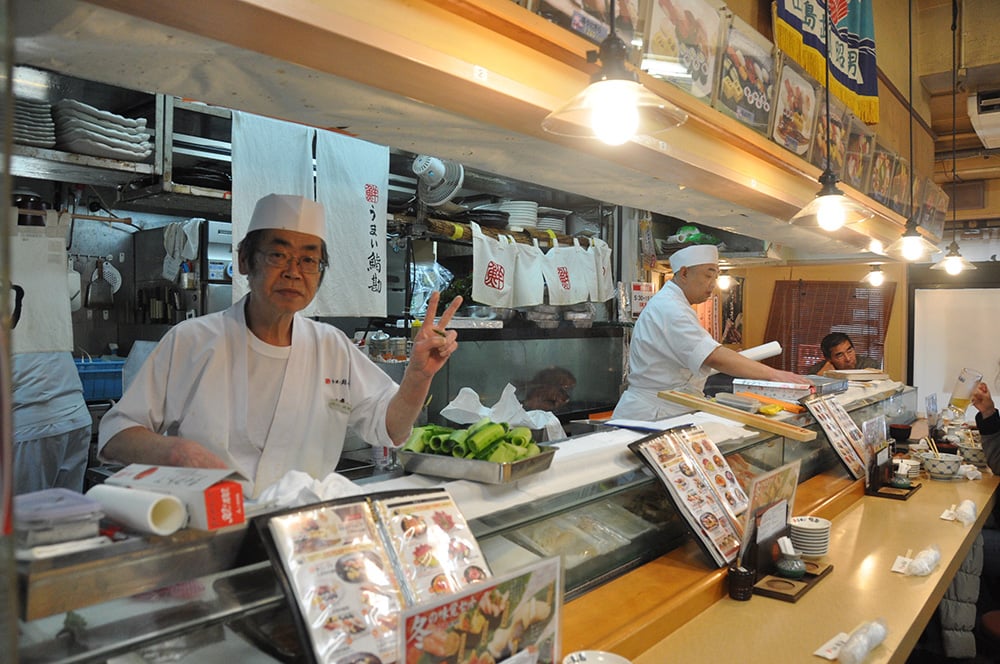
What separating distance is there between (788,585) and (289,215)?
6.27ft

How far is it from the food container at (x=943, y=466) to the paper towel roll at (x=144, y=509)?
407 centimetres

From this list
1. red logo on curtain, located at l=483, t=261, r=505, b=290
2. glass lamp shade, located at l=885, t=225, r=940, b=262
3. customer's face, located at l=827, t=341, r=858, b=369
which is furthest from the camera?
customer's face, located at l=827, t=341, r=858, b=369

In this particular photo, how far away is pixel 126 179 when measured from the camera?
14.0ft

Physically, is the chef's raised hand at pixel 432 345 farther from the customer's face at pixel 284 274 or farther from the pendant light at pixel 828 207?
the pendant light at pixel 828 207

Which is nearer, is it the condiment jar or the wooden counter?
the wooden counter

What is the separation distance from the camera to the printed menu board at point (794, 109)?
3918mm

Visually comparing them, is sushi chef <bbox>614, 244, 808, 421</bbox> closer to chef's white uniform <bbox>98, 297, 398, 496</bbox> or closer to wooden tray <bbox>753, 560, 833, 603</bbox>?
wooden tray <bbox>753, 560, 833, 603</bbox>

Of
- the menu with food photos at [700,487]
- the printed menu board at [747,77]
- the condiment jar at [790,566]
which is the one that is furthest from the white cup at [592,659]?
the printed menu board at [747,77]

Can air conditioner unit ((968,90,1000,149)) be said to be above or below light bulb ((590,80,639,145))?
above

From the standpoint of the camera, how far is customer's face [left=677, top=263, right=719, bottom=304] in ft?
14.6

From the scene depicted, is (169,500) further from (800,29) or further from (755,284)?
(755,284)

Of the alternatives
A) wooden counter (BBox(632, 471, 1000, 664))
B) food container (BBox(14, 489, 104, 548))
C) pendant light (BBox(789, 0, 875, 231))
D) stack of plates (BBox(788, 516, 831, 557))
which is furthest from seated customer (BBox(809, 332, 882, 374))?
food container (BBox(14, 489, 104, 548))

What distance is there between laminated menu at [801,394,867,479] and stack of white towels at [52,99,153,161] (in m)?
3.88

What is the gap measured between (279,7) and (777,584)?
6.84 feet
